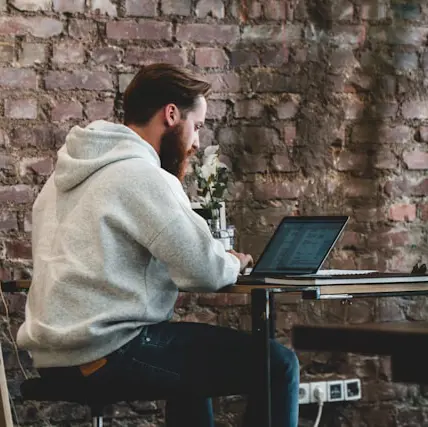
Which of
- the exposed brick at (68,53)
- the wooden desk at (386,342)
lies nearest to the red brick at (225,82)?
the exposed brick at (68,53)

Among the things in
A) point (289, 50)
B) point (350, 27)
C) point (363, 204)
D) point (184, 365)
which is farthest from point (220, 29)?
point (184, 365)

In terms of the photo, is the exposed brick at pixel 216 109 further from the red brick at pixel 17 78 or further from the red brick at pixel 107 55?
the red brick at pixel 17 78

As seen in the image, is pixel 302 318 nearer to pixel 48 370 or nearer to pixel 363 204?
pixel 363 204

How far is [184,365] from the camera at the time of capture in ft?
7.48

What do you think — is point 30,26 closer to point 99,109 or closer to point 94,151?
point 99,109

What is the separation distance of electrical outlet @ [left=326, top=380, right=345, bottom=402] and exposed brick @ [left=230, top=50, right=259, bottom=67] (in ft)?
3.78

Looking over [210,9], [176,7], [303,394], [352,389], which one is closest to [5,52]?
[176,7]

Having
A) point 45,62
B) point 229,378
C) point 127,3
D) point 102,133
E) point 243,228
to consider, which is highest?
point 127,3

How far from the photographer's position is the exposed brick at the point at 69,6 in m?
3.14

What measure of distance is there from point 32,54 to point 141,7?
0.40 metres

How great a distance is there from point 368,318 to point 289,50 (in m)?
0.99

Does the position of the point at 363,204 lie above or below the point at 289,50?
below

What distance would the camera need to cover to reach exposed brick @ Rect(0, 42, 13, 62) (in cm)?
310

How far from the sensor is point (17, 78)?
3117mm
